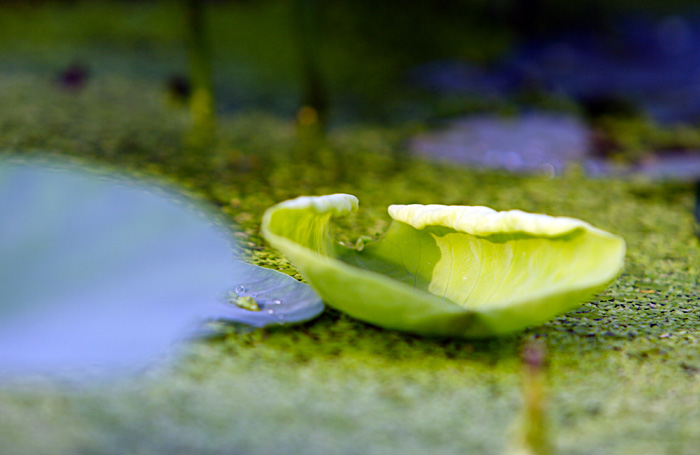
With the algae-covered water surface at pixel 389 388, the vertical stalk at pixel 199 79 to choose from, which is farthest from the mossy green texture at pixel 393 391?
the vertical stalk at pixel 199 79

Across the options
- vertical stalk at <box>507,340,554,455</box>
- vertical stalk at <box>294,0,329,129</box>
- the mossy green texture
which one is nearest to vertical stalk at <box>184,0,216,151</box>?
vertical stalk at <box>294,0,329,129</box>

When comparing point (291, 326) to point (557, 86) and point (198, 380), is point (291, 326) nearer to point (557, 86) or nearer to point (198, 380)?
point (198, 380)

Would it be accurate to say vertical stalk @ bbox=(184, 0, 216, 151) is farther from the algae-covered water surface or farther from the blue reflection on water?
the blue reflection on water

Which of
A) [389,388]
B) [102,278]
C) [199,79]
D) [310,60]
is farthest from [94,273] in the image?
[310,60]

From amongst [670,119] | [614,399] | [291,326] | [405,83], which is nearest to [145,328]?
[291,326]

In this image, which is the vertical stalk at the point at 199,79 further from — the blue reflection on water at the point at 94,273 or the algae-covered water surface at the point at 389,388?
the blue reflection on water at the point at 94,273


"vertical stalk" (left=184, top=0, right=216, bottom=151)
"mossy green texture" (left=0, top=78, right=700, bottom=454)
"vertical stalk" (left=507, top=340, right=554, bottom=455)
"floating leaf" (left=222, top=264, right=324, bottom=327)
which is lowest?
"mossy green texture" (left=0, top=78, right=700, bottom=454)
